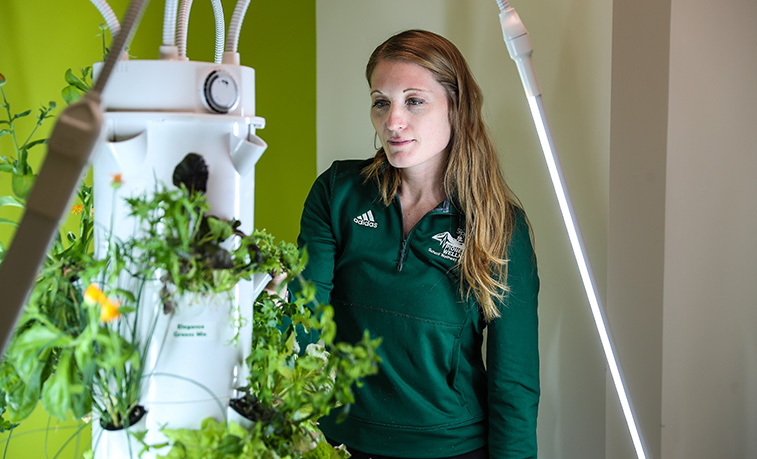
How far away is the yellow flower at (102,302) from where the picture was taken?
2.19 feet

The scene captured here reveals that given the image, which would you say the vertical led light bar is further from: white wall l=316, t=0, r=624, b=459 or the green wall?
the green wall

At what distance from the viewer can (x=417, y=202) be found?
5.28ft

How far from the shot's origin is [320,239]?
160 centimetres

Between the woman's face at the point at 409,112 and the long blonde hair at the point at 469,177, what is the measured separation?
26 millimetres

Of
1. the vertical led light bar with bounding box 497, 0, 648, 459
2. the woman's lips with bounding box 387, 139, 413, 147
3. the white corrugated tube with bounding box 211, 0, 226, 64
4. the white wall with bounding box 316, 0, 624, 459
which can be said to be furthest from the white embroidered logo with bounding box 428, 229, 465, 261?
the white corrugated tube with bounding box 211, 0, 226, 64

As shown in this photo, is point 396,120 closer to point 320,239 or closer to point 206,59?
point 320,239

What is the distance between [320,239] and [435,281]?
280 millimetres

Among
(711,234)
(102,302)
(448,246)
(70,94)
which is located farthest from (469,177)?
(102,302)

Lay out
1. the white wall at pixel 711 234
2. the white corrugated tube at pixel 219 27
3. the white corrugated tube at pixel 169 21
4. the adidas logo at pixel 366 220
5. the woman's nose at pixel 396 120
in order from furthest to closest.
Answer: the white wall at pixel 711 234
the adidas logo at pixel 366 220
the woman's nose at pixel 396 120
the white corrugated tube at pixel 219 27
the white corrugated tube at pixel 169 21

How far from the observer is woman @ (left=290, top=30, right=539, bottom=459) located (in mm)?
1504

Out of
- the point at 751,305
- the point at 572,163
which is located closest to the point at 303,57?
the point at 572,163

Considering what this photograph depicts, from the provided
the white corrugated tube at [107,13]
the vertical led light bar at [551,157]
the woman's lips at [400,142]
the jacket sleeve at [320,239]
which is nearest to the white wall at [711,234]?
the vertical led light bar at [551,157]

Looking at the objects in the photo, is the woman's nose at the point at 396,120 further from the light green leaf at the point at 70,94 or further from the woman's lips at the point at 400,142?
the light green leaf at the point at 70,94

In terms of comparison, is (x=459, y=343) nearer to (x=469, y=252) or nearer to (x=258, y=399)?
(x=469, y=252)
